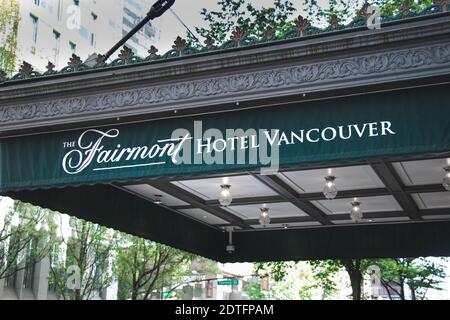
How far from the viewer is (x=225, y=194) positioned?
11.6m

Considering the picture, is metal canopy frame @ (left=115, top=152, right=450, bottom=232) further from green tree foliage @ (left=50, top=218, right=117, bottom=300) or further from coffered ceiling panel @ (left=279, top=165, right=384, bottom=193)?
green tree foliage @ (left=50, top=218, right=117, bottom=300)

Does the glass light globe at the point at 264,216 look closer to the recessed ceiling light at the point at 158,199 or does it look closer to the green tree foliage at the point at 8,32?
the recessed ceiling light at the point at 158,199

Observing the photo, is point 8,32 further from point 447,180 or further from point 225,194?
point 447,180

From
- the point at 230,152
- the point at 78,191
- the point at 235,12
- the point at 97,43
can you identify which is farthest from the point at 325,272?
the point at 97,43

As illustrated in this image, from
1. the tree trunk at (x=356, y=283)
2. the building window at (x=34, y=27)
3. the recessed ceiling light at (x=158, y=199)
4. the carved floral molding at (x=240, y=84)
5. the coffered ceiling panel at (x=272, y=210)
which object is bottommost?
the tree trunk at (x=356, y=283)

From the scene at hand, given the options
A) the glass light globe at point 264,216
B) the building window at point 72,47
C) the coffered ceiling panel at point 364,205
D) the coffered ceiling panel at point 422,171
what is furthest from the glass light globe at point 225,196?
the building window at point 72,47

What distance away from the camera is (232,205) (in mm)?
13891

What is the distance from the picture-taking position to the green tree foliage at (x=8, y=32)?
2828 centimetres

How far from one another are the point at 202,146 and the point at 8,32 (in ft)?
82.4

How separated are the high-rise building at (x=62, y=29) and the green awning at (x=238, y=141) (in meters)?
26.3

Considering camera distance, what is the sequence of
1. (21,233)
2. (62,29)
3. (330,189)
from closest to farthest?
(330,189) < (21,233) < (62,29)

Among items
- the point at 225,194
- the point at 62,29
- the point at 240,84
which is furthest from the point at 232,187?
the point at 62,29

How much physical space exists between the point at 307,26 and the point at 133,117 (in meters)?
2.78

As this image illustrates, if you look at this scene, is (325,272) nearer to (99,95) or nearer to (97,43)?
(99,95)
